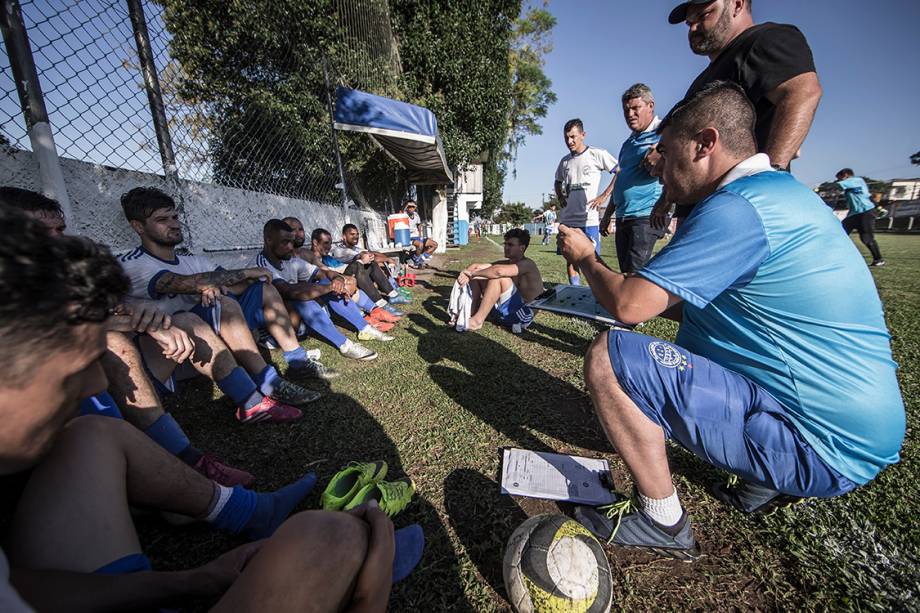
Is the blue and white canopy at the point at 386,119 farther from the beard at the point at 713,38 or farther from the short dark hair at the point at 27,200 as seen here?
the beard at the point at 713,38

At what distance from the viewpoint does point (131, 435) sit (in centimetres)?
119

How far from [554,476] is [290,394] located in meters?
1.99

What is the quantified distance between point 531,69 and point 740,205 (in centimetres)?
2476

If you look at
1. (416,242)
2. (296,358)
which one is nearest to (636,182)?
(296,358)

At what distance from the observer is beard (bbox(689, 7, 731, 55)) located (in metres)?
2.29

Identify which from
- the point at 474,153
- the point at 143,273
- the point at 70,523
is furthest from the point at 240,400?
the point at 474,153

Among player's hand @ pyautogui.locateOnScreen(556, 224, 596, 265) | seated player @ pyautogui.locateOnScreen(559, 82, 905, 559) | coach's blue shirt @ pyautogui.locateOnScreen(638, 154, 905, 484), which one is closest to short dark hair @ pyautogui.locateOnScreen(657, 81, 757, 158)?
seated player @ pyautogui.locateOnScreen(559, 82, 905, 559)

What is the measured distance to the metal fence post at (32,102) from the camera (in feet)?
7.13

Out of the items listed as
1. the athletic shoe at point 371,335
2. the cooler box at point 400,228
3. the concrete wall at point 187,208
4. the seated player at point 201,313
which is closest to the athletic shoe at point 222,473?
the seated player at point 201,313

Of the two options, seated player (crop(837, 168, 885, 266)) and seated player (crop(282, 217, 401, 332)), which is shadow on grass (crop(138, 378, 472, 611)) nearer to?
seated player (crop(282, 217, 401, 332))

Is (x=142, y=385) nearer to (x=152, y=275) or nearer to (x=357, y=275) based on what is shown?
(x=152, y=275)

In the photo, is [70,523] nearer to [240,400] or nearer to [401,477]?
[401,477]

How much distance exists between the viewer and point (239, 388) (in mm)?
2340

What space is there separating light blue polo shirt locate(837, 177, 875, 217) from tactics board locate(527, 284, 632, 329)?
8.57 m
